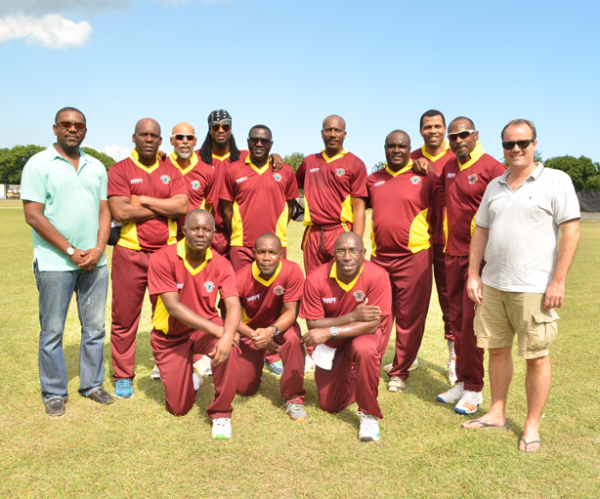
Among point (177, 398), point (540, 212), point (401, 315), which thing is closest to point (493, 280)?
point (540, 212)

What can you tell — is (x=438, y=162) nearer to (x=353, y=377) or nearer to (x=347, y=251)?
(x=347, y=251)

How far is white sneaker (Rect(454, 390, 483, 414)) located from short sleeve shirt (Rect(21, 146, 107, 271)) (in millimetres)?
3857

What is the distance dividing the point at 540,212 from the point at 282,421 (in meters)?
2.83

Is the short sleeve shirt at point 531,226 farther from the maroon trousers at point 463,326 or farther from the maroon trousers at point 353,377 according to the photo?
the maroon trousers at point 353,377

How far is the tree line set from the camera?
78775 mm

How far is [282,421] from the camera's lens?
14.6 feet

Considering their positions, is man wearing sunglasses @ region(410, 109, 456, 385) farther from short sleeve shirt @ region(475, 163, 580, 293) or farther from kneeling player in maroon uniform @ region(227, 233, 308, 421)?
kneeling player in maroon uniform @ region(227, 233, 308, 421)

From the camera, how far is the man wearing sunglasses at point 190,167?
215 inches

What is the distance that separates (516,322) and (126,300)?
373 centimetres

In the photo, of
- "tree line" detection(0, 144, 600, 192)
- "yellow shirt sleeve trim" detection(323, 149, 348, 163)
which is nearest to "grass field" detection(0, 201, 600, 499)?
"yellow shirt sleeve trim" detection(323, 149, 348, 163)

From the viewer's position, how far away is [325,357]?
4.52 meters

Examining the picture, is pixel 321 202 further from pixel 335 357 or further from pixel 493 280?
pixel 493 280

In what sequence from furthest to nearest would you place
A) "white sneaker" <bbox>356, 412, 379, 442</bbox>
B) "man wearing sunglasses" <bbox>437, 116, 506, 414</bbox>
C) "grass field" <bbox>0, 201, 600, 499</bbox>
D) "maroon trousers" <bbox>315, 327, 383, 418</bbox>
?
"man wearing sunglasses" <bbox>437, 116, 506, 414</bbox>, "maroon trousers" <bbox>315, 327, 383, 418</bbox>, "white sneaker" <bbox>356, 412, 379, 442</bbox>, "grass field" <bbox>0, 201, 600, 499</bbox>

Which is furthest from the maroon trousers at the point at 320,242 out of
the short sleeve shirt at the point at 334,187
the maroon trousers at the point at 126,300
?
the maroon trousers at the point at 126,300
